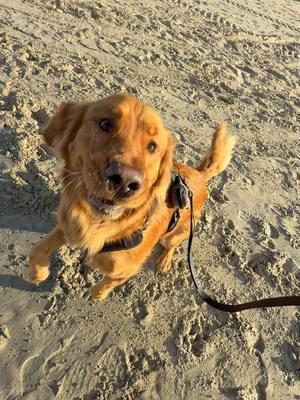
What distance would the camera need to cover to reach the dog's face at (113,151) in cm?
228

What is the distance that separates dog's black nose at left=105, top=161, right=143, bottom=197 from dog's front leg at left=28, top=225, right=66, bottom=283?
1.07m

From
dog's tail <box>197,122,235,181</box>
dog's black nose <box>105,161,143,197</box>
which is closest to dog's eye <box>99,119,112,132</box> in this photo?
dog's black nose <box>105,161,143,197</box>

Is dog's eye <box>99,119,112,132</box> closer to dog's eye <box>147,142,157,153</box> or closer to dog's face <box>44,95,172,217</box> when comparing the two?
dog's face <box>44,95,172,217</box>

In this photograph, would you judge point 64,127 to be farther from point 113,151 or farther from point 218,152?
point 218,152

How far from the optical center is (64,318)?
3.42m

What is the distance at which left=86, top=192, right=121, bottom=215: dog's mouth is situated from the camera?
2.45m

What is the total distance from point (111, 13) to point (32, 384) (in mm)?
6210

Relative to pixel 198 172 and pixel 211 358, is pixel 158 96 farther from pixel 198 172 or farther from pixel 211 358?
pixel 211 358

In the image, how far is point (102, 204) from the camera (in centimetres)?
249

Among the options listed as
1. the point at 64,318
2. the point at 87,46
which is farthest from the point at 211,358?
the point at 87,46

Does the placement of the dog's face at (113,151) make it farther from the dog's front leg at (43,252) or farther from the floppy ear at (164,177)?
the dog's front leg at (43,252)

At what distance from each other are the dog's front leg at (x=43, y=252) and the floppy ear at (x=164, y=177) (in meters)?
0.87

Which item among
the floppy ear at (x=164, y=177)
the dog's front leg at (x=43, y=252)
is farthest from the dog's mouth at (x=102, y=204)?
the dog's front leg at (x=43, y=252)

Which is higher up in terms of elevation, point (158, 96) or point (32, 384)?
point (158, 96)
